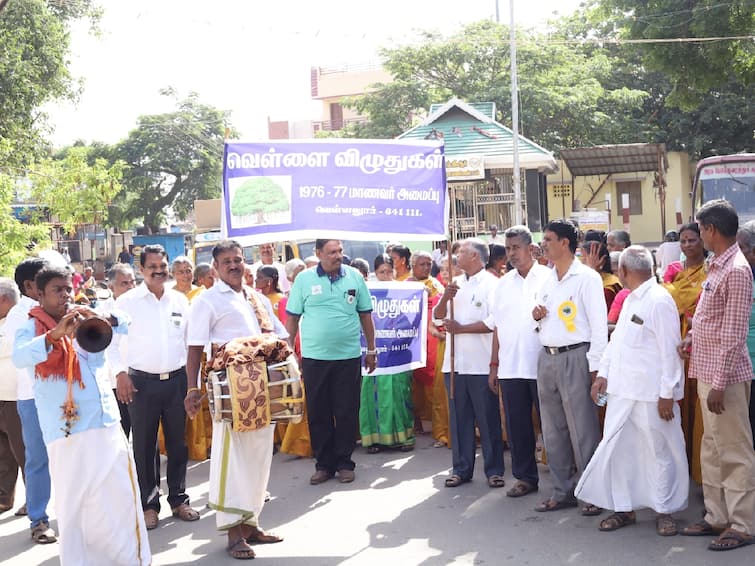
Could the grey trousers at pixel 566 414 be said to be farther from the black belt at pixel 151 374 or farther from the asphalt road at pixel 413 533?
the black belt at pixel 151 374

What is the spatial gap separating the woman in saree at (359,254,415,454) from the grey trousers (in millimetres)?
2414

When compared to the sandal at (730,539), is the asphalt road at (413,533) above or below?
below

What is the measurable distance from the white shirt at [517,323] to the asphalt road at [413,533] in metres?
0.99

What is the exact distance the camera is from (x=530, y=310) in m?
6.89

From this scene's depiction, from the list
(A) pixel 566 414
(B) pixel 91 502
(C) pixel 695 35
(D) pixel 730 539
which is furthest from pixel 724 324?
(C) pixel 695 35

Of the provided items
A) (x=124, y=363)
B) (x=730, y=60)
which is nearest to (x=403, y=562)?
(x=124, y=363)

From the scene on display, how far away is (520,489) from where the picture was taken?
7008mm

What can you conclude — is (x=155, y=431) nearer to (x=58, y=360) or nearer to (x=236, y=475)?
(x=236, y=475)

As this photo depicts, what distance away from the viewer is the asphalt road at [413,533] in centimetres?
567

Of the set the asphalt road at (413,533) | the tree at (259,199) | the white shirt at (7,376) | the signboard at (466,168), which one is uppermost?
the signboard at (466,168)

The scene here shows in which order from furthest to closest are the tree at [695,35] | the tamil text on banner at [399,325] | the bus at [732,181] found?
the tree at [695,35] → the bus at [732,181] → the tamil text on banner at [399,325]

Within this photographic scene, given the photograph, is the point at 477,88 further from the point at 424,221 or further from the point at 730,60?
the point at 424,221

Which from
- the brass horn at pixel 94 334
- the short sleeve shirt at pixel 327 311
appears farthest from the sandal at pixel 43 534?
the short sleeve shirt at pixel 327 311

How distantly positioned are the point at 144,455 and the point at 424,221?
2.94 meters
